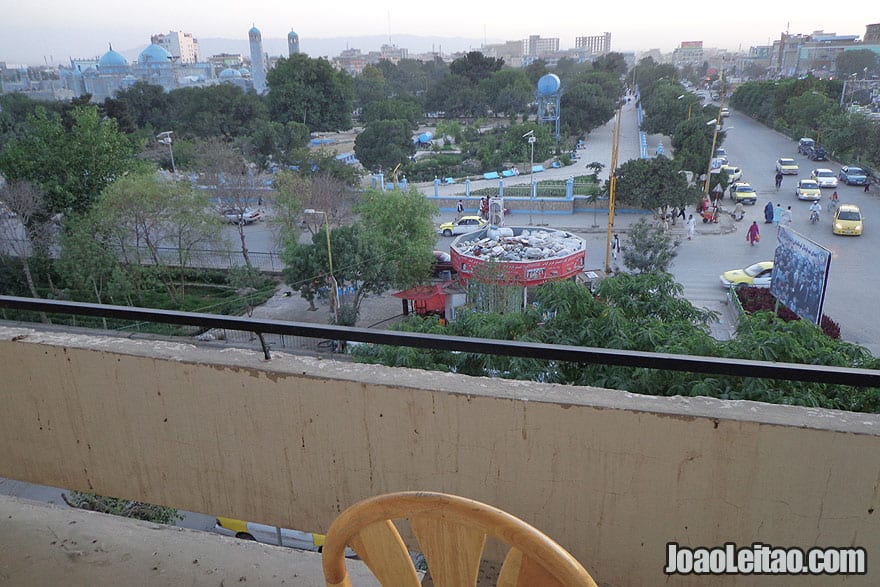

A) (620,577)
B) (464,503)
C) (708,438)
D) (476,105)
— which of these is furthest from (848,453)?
(476,105)

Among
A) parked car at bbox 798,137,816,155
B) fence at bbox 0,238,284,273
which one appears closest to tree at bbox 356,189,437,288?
fence at bbox 0,238,284,273

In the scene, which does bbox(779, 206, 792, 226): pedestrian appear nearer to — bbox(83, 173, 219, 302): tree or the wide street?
the wide street

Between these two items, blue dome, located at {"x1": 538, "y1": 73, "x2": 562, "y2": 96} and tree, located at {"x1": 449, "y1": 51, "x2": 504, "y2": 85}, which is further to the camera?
tree, located at {"x1": 449, "y1": 51, "x2": 504, "y2": 85}

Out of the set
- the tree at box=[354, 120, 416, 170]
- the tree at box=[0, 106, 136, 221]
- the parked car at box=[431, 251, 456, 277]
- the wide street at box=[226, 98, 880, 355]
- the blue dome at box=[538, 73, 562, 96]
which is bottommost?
the wide street at box=[226, 98, 880, 355]

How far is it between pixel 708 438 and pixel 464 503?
0.68m

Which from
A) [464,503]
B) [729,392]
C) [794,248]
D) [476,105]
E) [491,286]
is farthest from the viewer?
[476,105]

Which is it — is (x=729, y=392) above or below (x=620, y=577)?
below

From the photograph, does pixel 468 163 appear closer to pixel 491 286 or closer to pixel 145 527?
pixel 491 286

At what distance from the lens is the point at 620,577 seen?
1.32 m

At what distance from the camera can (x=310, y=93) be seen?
27.5 m

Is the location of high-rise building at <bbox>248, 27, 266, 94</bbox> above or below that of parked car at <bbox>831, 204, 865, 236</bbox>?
above

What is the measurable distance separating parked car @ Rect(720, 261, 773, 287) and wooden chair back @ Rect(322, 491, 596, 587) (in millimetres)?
11416

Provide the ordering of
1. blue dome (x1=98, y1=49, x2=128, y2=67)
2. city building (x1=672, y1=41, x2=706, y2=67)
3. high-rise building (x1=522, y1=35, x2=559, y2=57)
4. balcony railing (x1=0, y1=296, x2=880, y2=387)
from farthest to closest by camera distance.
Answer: high-rise building (x1=522, y1=35, x2=559, y2=57), city building (x1=672, y1=41, x2=706, y2=67), blue dome (x1=98, y1=49, x2=128, y2=67), balcony railing (x1=0, y1=296, x2=880, y2=387)

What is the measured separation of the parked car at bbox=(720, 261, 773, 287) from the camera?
10.9 meters
